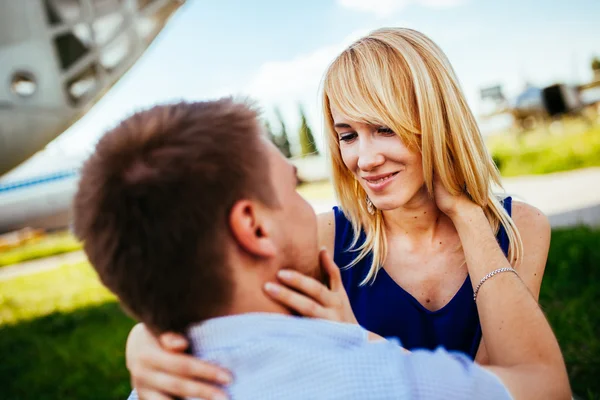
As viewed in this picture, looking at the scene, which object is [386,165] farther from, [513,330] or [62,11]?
[62,11]

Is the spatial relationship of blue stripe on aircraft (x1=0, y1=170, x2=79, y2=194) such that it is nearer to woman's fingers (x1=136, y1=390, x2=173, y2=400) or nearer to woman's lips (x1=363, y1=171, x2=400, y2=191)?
woman's lips (x1=363, y1=171, x2=400, y2=191)

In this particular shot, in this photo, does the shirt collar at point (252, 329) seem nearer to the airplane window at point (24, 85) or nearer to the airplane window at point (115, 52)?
the airplane window at point (24, 85)

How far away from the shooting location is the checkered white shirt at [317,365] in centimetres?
82

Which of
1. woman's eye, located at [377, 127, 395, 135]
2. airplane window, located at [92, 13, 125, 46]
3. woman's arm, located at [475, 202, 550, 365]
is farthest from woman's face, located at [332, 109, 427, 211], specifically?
airplane window, located at [92, 13, 125, 46]

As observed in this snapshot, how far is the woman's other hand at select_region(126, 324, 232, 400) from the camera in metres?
0.87

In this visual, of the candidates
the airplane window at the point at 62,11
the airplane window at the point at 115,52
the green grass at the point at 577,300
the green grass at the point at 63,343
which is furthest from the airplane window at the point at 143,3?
the green grass at the point at 577,300

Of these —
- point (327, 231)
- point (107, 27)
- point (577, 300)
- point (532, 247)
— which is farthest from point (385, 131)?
point (107, 27)

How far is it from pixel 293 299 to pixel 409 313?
1229 millimetres

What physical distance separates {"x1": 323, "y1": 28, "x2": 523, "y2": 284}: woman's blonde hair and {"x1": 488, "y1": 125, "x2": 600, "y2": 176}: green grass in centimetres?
888

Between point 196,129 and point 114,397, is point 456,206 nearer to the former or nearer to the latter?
point 196,129

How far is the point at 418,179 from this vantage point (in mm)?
2084

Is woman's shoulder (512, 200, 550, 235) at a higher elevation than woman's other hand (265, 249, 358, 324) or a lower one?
lower

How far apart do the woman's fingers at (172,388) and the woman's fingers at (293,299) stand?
0.67 feet

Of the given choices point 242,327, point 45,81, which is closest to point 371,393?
point 242,327
